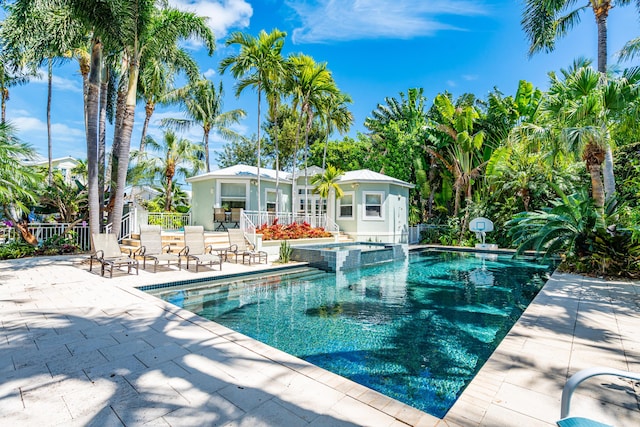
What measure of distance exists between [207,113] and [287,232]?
1485 cm

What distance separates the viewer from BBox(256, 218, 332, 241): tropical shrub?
1380 cm

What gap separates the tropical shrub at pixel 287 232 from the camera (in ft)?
45.3

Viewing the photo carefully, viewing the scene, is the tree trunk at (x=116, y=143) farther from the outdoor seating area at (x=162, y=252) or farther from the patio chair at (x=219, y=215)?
the patio chair at (x=219, y=215)

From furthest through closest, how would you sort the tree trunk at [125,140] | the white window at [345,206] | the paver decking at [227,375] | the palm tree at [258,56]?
the white window at [345,206] → the palm tree at [258,56] → the tree trunk at [125,140] → the paver decking at [227,375]

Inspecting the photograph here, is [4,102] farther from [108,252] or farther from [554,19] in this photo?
[554,19]

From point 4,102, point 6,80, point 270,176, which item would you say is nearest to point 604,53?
point 270,176

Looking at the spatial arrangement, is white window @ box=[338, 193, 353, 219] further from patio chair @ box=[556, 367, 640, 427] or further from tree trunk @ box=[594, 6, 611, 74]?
patio chair @ box=[556, 367, 640, 427]

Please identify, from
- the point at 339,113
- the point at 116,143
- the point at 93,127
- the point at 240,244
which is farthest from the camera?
the point at 339,113

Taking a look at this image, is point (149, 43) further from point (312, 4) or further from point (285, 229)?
point (285, 229)

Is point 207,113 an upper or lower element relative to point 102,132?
upper

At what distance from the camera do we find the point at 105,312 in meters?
5.35

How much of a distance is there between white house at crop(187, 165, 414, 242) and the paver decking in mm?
11563

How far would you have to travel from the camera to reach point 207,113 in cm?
2400

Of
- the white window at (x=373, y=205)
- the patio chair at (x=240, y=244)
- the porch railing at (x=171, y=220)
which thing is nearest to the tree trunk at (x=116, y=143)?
the porch railing at (x=171, y=220)
